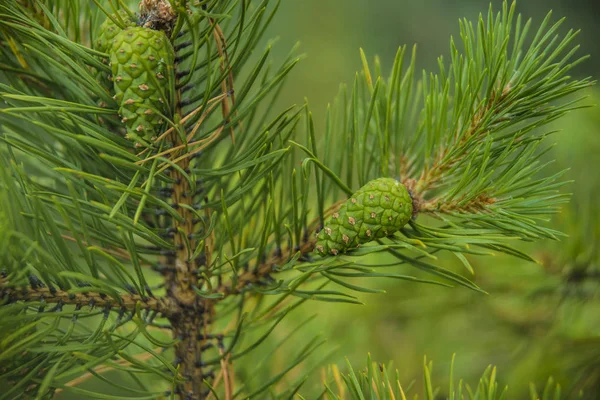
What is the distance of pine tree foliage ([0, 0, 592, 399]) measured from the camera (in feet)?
0.93

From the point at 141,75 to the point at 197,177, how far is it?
0.07 m

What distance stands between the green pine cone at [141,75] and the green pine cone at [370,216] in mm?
107

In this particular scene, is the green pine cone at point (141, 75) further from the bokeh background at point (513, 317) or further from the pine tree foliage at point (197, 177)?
the bokeh background at point (513, 317)

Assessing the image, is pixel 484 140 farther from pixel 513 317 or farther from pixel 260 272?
pixel 513 317

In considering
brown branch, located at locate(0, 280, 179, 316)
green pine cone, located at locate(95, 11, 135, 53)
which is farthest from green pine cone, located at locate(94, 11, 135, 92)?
brown branch, located at locate(0, 280, 179, 316)

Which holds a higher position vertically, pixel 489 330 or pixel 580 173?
pixel 580 173

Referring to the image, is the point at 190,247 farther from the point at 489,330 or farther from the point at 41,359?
the point at 489,330

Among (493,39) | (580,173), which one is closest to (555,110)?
(493,39)

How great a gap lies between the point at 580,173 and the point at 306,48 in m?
1.38

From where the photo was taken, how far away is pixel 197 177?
13.3 inches

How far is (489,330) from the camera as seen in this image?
59 cm

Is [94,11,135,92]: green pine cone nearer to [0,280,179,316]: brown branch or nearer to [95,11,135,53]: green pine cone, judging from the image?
[95,11,135,53]: green pine cone

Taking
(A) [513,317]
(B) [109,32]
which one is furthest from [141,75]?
(A) [513,317]

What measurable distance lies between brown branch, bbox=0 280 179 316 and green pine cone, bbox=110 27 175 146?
0.08 metres
